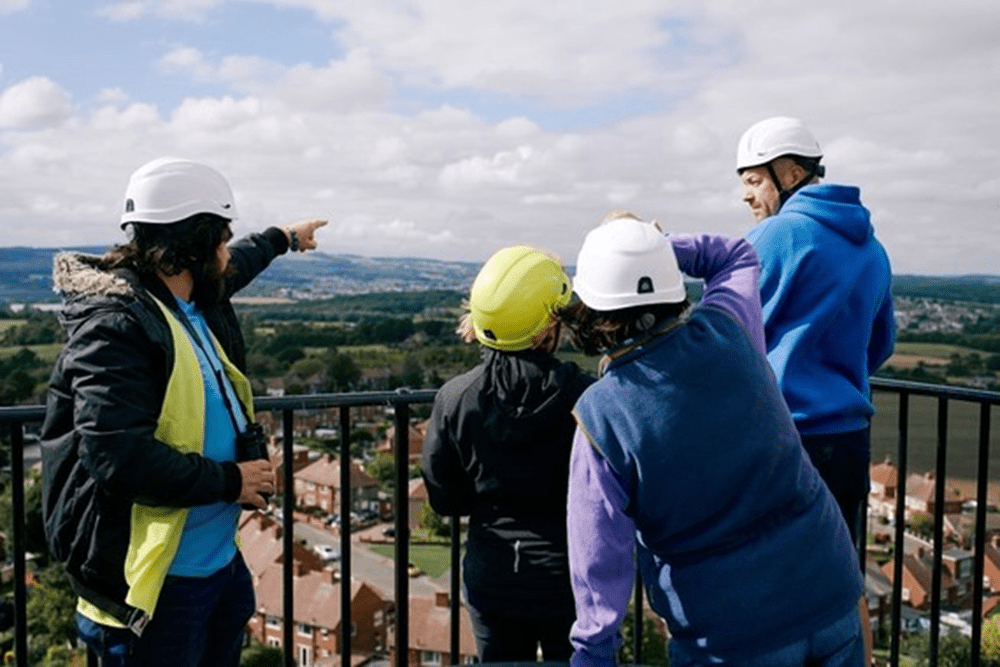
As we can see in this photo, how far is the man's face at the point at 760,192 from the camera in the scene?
3.55m

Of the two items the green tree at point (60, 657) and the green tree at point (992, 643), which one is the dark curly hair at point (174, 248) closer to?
the green tree at point (60, 657)

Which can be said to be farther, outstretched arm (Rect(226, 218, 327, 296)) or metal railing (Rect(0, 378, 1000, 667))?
outstretched arm (Rect(226, 218, 327, 296))

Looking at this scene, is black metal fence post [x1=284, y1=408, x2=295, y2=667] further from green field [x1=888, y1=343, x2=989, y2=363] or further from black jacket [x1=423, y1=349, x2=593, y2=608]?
green field [x1=888, y1=343, x2=989, y2=363]

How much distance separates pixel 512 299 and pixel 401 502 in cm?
113

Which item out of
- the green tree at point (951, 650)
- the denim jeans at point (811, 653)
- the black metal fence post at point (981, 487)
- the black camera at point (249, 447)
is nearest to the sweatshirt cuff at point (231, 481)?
the black camera at point (249, 447)

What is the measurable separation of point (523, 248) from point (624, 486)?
3.20 feet

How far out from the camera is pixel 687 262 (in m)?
2.49

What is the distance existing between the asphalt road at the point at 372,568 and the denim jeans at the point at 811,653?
2186 inches

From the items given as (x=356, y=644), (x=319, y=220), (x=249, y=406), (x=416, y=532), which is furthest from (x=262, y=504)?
(x=416, y=532)

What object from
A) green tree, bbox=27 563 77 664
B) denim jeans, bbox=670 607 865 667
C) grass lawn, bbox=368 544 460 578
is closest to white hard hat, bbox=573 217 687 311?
denim jeans, bbox=670 607 865 667

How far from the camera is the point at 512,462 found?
8.98 ft

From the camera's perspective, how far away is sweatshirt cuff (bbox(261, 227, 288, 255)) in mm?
3680

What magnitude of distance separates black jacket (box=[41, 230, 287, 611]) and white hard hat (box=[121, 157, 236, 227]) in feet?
0.55

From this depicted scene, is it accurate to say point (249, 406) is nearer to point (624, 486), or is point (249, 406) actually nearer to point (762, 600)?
point (624, 486)
